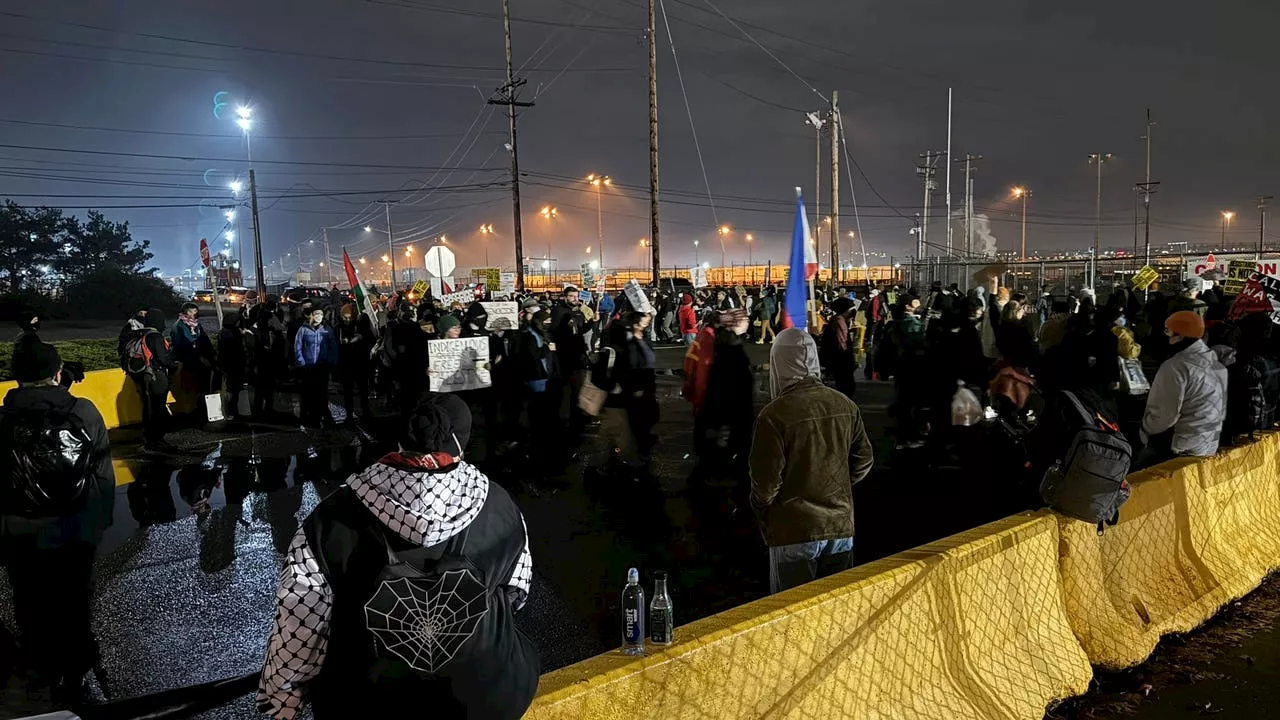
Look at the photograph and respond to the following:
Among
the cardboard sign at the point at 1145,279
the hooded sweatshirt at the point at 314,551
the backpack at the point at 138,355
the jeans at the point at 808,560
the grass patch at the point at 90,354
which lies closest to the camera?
the hooded sweatshirt at the point at 314,551

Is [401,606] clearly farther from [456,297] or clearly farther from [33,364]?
[456,297]

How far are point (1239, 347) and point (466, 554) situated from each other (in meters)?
8.15

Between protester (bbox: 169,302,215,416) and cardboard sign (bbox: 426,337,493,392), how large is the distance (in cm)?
402

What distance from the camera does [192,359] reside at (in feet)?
41.6

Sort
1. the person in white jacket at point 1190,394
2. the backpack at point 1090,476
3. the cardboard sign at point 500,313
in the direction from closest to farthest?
the backpack at point 1090,476 → the person in white jacket at point 1190,394 → the cardboard sign at point 500,313

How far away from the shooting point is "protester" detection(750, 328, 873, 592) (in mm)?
3961

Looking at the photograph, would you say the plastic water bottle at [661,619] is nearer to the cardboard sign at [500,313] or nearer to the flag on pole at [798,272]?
the flag on pole at [798,272]

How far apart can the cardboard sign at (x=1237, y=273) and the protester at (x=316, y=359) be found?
12.1m

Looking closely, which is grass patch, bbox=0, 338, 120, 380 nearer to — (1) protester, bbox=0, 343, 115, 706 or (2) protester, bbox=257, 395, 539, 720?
(1) protester, bbox=0, 343, 115, 706

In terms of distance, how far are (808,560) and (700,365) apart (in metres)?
4.57

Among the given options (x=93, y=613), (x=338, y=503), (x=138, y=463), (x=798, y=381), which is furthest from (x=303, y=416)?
(x=338, y=503)

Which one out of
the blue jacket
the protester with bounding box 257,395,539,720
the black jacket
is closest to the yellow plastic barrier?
the protester with bounding box 257,395,539,720

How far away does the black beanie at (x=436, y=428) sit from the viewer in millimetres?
2248

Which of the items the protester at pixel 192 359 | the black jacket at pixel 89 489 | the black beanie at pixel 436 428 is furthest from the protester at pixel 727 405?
the protester at pixel 192 359
